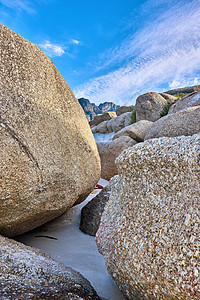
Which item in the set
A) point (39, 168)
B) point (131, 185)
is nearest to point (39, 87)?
point (39, 168)

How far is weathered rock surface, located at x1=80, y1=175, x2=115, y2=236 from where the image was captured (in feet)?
10.5

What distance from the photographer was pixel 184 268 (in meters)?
1.20

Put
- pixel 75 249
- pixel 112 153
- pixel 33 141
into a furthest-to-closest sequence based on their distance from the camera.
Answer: pixel 112 153
pixel 75 249
pixel 33 141

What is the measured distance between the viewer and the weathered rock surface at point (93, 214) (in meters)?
3.20

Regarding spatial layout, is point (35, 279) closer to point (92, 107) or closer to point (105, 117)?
point (105, 117)

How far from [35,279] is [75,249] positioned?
118 cm

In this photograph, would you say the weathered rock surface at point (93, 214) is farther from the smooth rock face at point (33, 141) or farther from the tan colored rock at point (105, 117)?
the tan colored rock at point (105, 117)

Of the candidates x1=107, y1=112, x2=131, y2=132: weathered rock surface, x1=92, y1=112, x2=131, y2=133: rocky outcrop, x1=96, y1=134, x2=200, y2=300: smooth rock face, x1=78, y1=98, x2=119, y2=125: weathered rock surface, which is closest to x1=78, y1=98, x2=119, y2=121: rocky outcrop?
x1=78, y1=98, x2=119, y2=125: weathered rock surface

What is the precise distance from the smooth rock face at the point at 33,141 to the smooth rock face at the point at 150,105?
878 cm

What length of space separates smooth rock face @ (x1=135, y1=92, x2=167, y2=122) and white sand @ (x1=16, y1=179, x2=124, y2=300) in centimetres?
829

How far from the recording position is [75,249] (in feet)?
9.04

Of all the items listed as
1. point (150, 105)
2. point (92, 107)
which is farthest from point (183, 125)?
point (92, 107)

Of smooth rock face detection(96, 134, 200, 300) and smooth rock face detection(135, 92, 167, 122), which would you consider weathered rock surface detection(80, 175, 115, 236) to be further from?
smooth rock face detection(135, 92, 167, 122)

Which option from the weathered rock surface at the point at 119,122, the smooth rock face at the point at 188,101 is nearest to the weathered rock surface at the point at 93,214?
the smooth rock face at the point at 188,101
